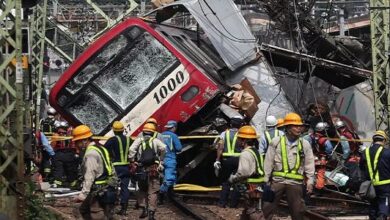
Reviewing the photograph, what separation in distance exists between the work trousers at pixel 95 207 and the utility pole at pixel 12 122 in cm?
89

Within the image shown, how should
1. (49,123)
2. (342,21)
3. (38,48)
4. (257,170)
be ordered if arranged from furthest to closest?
(342,21)
(38,48)
(49,123)
(257,170)

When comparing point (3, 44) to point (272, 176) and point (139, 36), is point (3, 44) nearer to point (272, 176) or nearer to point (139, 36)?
point (272, 176)

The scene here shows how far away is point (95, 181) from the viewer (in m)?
10.0

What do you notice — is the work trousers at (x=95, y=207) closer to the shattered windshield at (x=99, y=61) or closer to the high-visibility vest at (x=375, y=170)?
the high-visibility vest at (x=375, y=170)

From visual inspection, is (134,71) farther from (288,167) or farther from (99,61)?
(288,167)

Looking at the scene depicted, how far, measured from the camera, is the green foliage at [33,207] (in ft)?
33.6

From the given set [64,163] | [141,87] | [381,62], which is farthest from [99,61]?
[381,62]

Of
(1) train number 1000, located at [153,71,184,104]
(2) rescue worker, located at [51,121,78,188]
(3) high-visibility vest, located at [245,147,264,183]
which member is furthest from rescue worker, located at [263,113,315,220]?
(2) rescue worker, located at [51,121,78,188]

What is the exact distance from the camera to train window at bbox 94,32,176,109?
16.5m

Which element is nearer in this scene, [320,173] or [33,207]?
[33,207]

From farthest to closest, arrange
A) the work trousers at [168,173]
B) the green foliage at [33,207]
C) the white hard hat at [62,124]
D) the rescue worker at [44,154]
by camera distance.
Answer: the white hard hat at [62,124] < the rescue worker at [44,154] < the work trousers at [168,173] < the green foliage at [33,207]

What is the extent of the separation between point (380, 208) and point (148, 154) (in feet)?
12.2

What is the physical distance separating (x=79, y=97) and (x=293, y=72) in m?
5.80

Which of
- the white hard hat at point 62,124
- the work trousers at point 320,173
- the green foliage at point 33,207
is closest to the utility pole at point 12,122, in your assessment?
the green foliage at point 33,207
